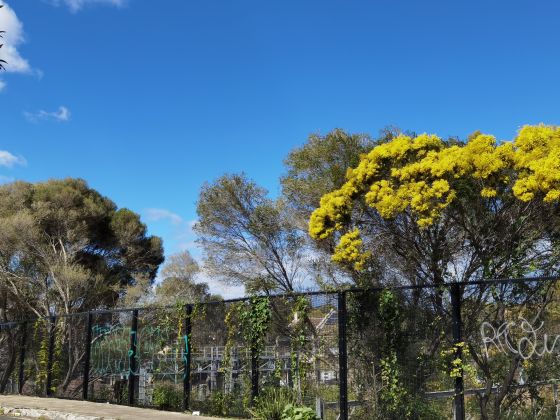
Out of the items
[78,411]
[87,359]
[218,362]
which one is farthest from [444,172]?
[87,359]

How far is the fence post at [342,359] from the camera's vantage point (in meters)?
9.57

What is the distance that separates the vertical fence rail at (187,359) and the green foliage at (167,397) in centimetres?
29

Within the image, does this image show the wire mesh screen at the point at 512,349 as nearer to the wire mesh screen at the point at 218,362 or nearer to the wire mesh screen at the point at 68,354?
the wire mesh screen at the point at 218,362

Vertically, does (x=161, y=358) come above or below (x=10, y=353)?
below

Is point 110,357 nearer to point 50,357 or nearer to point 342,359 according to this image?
point 50,357

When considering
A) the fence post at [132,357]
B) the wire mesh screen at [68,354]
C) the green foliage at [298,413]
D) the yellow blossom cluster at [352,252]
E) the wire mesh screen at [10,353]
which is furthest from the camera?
the wire mesh screen at [10,353]

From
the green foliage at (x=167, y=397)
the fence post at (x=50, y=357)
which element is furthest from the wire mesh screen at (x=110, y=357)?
the fence post at (x=50, y=357)

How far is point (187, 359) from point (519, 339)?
6.82 m

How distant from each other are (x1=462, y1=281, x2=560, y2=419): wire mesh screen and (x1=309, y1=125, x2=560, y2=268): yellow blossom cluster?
66.8 inches

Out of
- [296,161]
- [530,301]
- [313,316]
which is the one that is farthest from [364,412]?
[296,161]

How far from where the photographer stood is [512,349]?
8.39 meters

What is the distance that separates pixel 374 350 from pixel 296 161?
24.1ft

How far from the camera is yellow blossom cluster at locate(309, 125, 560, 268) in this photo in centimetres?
964

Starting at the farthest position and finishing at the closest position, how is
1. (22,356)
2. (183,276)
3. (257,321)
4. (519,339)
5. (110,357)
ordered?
(183,276), (22,356), (110,357), (257,321), (519,339)
